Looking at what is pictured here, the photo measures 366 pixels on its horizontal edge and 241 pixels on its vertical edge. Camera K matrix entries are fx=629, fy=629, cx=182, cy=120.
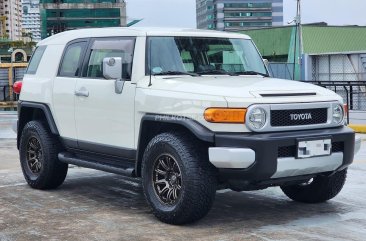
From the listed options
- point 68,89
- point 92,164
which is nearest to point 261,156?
point 92,164

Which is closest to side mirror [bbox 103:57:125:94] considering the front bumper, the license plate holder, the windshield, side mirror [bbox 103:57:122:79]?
side mirror [bbox 103:57:122:79]

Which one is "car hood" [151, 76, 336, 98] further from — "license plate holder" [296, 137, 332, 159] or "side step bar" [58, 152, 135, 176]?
"side step bar" [58, 152, 135, 176]

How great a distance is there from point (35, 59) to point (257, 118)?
3.85 metres

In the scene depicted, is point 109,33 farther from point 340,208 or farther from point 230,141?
point 340,208

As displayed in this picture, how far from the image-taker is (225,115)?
5.45 metres

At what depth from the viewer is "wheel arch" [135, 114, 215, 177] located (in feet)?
18.0

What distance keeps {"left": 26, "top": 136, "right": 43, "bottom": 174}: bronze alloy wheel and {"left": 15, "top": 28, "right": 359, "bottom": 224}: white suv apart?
2 centimetres

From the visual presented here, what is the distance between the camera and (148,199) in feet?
19.9

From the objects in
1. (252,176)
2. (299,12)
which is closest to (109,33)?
(252,176)

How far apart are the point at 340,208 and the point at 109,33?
313 centimetres

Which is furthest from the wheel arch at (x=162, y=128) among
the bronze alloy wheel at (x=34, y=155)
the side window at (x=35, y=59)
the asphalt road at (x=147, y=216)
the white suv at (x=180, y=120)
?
the side window at (x=35, y=59)

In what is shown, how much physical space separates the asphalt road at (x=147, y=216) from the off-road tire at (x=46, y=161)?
133 millimetres

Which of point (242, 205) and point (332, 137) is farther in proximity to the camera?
point (242, 205)

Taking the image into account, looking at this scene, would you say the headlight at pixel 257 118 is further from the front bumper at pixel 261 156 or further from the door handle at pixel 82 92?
the door handle at pixel 82 92
